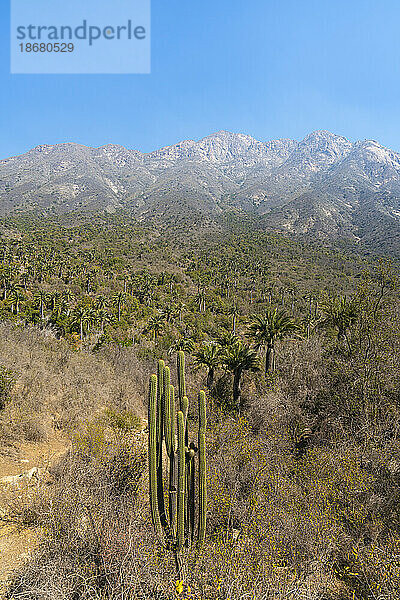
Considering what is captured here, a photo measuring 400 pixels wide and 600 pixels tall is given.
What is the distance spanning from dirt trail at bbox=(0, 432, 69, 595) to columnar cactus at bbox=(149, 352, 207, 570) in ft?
6.22

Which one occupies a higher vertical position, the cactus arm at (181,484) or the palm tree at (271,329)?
the palm tree at (271,329)

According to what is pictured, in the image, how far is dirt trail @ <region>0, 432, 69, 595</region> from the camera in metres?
4.41

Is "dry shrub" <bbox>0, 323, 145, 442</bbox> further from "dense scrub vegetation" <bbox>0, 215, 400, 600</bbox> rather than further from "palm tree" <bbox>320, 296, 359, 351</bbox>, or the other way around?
"palm tree" <bbox>320, 296, 359, 351</bbox>

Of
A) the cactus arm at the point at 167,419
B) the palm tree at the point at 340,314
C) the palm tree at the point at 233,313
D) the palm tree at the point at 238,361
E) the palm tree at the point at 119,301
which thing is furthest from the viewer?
the palm tree at the point at 119,301

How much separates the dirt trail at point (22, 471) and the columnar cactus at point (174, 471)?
1896 millimetres

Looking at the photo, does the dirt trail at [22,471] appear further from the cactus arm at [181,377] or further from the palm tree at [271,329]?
the palm tree at [271,329]

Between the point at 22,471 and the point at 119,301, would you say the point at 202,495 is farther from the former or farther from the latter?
the point at 119,301

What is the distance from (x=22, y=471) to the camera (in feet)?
21.7

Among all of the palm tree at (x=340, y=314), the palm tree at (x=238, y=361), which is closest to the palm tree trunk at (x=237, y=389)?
the palm tree at (x=238, y=361)

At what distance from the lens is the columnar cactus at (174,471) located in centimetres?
512

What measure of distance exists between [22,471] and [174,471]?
3.59 m

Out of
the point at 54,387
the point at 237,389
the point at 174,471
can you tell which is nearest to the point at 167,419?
the point at 174,471

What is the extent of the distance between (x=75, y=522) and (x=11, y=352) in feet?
27.0

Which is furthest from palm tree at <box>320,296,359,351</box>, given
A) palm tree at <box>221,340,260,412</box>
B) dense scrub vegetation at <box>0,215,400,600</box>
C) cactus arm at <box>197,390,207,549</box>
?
cactus arm at <box>197,390,207,549</box>
